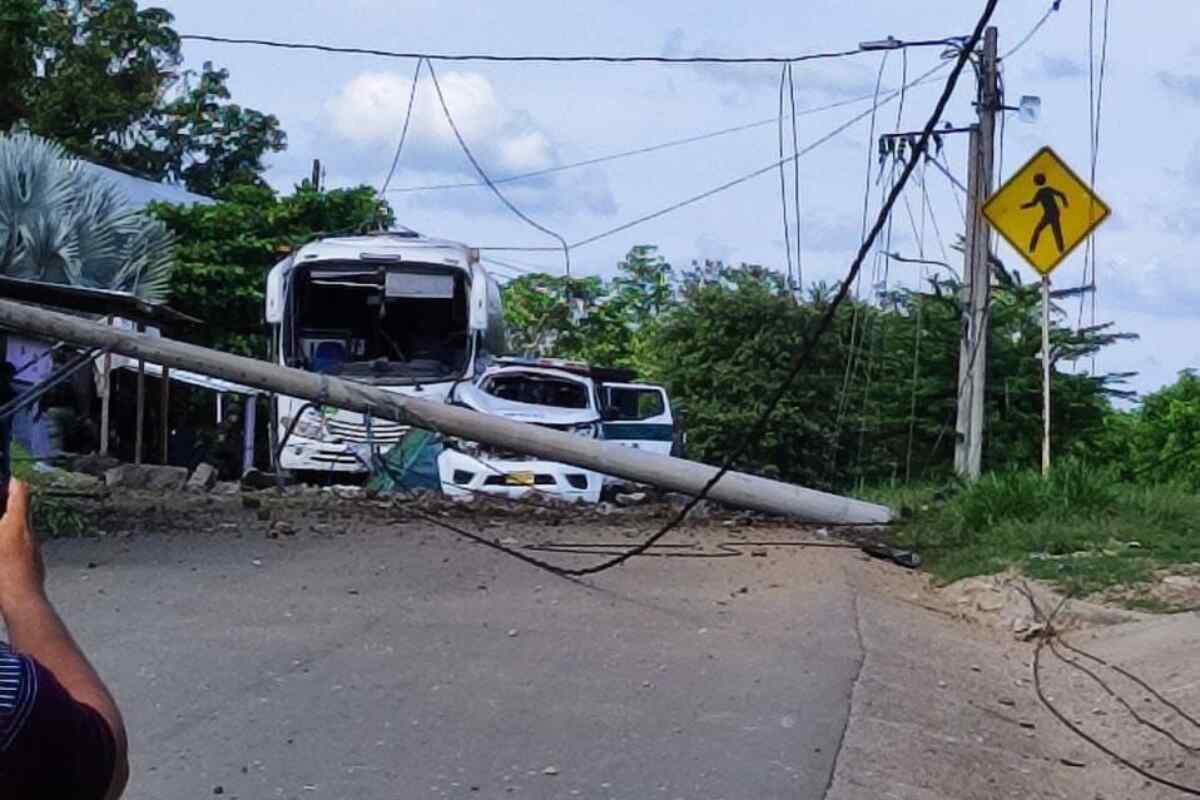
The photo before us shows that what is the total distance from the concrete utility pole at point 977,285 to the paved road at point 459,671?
26.1ft

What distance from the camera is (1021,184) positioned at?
→ 1567 cm

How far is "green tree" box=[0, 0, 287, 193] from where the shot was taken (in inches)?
1538

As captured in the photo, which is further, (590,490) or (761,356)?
(761,356)

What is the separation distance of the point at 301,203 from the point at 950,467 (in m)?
16.5

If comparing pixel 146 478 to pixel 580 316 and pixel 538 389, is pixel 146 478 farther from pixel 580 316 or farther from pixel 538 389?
pixel 580 316

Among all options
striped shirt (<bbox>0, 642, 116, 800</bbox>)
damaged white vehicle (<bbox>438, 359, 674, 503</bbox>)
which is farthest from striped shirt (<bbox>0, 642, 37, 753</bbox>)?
damaged white vehicle (<bbox>438, 359, 674, 503</bbox>)

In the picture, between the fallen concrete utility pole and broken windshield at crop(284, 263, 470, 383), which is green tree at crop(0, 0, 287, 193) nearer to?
broken windshield at crop(284, 263, 470, 383)

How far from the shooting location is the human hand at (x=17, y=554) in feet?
9.38

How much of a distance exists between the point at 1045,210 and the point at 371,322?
36.5 ft

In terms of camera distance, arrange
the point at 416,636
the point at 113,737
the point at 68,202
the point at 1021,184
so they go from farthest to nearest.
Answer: the point at 68,202
the point at 1021,184
the point at 416,636
the point at 113,737

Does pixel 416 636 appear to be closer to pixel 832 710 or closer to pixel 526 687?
pixel 526 687

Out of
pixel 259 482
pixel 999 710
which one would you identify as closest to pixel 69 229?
pixel 259 482

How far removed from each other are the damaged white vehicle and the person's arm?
15.3 metres

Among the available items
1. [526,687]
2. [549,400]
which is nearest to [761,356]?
[549,400]
